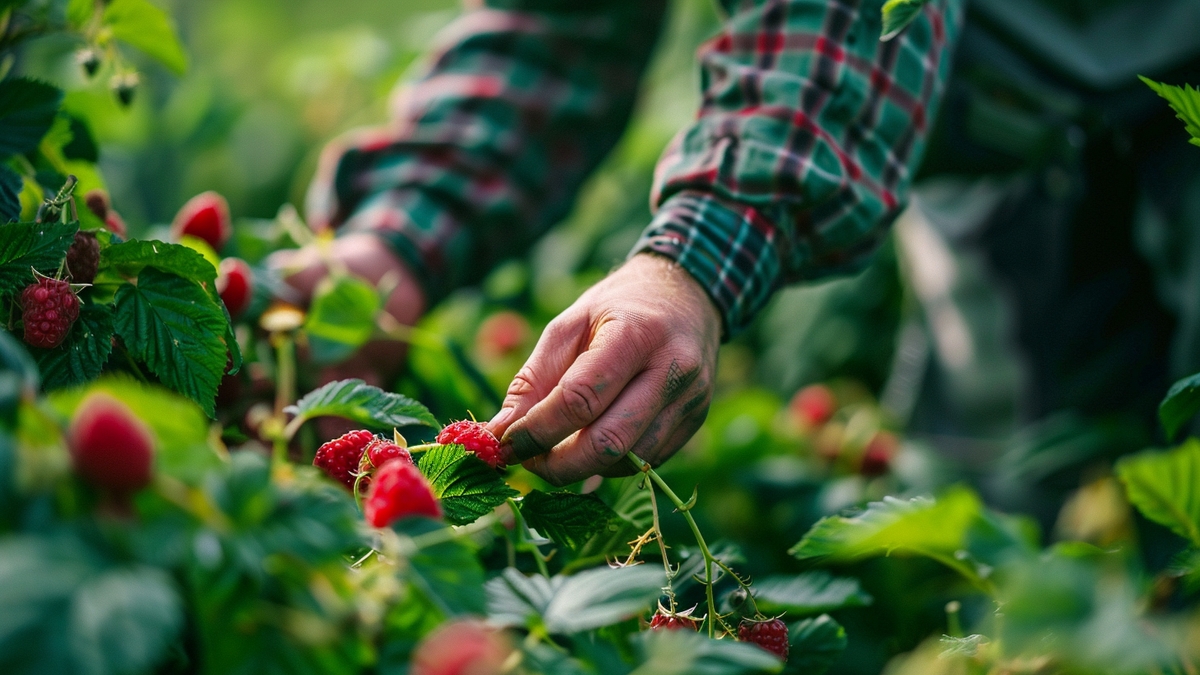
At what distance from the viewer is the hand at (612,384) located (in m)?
0.63

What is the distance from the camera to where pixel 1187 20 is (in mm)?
1082

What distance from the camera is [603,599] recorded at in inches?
16.4

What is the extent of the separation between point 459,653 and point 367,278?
85 cm

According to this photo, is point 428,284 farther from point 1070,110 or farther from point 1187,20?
point 1187,20

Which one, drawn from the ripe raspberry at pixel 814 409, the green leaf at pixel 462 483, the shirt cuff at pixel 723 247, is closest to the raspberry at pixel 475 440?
the green leaf at pixel 462 483

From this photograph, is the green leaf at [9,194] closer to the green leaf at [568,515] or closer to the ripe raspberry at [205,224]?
the ripe raspberry at [205,224]

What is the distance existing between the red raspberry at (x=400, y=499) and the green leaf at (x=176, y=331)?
0.57 feet

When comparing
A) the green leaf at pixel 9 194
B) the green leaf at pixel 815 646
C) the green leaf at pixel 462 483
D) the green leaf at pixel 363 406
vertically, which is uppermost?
the green leaf at pixel 9 194

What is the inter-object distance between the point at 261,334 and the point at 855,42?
0.59 meters

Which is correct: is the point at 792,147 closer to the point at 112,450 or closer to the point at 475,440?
the point at 475,440

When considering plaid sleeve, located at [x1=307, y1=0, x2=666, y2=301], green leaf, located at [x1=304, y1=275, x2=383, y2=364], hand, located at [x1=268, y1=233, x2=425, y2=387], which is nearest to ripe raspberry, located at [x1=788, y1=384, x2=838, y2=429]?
plaid sleeve, located at [x1=307, y1=0, x2=666, y2=301]

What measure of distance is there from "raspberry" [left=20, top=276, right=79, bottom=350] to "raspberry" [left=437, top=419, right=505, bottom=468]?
22cm

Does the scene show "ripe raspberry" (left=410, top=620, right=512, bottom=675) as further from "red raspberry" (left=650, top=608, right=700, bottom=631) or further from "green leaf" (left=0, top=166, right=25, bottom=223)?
"green leaf" (left=0, top=166, right=25, bottom=223)

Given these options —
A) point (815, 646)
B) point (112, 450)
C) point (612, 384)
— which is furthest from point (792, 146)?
point (112, 450)
